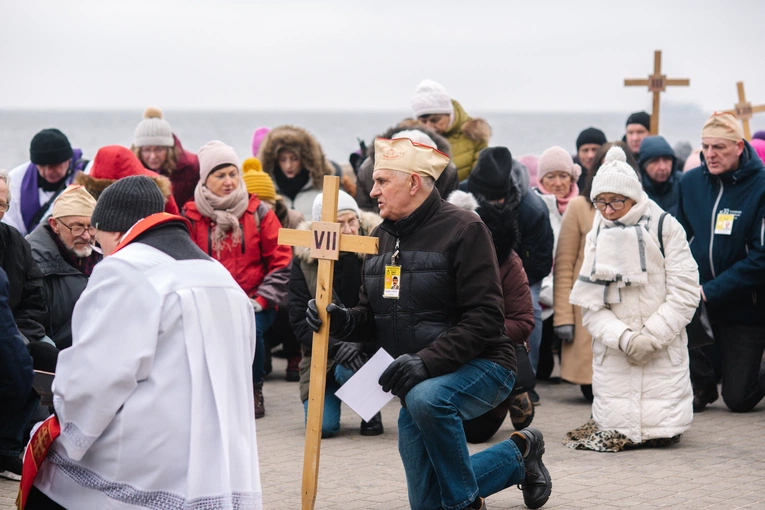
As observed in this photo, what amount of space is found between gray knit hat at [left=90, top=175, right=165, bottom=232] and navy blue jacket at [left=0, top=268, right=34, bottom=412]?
1.50 metres

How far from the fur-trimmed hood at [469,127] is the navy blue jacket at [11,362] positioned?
487cm

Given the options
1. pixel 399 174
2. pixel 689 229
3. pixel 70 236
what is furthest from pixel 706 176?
pixel 70 236

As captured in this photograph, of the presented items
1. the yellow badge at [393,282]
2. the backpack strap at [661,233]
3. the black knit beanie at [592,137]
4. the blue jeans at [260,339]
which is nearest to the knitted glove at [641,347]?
the backpack strap at [661,233]

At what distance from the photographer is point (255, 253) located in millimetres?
8531

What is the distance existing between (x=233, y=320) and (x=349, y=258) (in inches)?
144

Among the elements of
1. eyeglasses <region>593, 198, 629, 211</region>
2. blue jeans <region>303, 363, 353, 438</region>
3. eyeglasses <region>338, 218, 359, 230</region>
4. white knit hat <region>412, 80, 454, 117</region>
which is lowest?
blue jeans <region>303, 363, 353, 438</region>

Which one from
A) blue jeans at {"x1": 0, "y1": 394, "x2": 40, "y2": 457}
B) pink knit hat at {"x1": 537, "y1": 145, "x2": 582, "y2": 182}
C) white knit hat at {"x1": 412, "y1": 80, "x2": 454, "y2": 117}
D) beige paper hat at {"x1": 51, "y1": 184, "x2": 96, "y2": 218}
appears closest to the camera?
blue jeans at {"x1": 0, "y1": 394, "x2": 40, "y2": 457}

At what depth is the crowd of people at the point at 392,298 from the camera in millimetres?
3918

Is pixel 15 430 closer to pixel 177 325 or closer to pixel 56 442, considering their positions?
pixel 56 442

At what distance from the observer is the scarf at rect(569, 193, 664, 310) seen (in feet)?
23.3

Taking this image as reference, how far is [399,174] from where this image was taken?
515cm

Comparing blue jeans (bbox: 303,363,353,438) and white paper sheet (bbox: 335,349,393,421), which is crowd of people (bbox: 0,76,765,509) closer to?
blue jeans (bbox: 303,363,353,438)

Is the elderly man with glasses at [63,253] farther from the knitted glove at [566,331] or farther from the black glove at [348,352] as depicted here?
the knitted glove at [566,331]

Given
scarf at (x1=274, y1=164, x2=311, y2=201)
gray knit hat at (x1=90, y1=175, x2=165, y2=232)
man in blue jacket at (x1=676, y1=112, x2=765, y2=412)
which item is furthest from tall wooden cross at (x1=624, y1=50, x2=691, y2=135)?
gray knit hat at (x1=90, y1=175, x2=165, y2=232)
